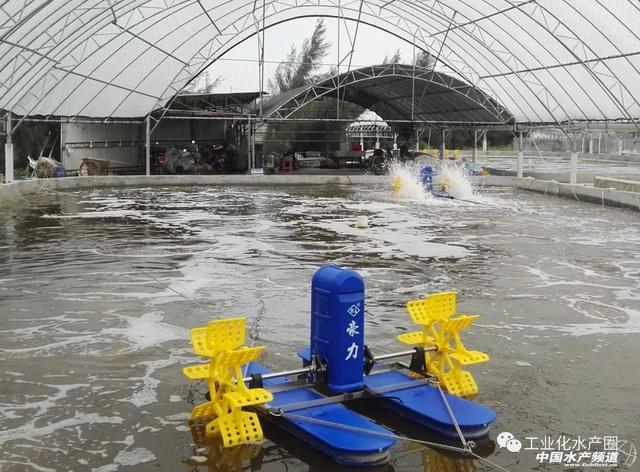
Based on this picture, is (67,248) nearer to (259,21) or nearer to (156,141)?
A: (259,21)

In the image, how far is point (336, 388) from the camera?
5965mm

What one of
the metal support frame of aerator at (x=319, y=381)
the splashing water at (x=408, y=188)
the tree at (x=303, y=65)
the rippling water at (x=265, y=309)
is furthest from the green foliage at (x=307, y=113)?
the metal support frame of aerator at (x=319, y=381)

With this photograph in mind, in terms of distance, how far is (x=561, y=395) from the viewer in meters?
6.79

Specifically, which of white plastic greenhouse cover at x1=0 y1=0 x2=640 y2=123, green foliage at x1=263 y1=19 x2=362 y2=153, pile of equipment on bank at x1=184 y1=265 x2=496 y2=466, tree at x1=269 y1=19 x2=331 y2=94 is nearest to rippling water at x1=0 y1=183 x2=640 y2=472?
pile of equipment on bank at x1=184 y1=265 x2=496 y2=466

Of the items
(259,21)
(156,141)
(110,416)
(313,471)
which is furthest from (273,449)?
(156,141)

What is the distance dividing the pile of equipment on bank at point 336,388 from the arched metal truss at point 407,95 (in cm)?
2891

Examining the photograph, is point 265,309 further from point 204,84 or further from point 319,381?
point 204,84

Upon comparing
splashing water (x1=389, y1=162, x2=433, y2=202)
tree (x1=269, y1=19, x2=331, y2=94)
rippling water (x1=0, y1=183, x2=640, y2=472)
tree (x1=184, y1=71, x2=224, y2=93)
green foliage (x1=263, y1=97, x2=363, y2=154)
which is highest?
tree (x1=269, y1=19, x2=331, y2=94)

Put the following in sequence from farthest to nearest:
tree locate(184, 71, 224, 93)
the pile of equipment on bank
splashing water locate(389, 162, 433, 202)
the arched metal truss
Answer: tree locate(184, 71, 224, 93) → the arched metal truss → splashing water locate(389, 162, 433, 202) → the pile of equipment on bank

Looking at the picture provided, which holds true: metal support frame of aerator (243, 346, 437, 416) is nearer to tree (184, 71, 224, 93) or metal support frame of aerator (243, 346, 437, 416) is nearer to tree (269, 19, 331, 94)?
tree (184, 71, 224, 93)

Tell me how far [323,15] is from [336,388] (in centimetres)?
3213

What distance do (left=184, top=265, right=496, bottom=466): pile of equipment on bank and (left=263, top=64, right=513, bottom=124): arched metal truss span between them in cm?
2891

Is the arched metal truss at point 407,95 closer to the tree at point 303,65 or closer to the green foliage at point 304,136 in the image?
the green foliage at point 304,136

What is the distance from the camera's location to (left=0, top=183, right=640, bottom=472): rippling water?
232 inches
